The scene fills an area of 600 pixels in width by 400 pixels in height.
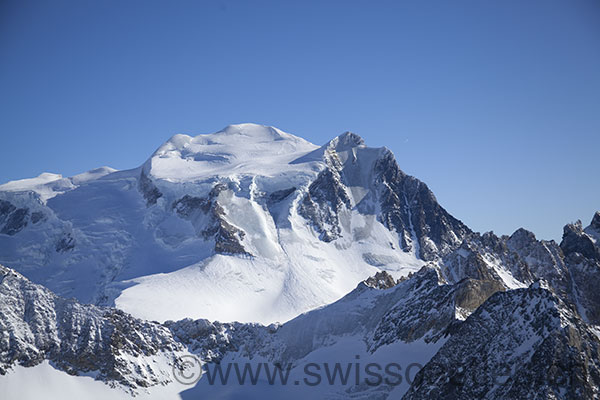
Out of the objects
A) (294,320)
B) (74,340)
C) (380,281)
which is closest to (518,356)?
(294,320)

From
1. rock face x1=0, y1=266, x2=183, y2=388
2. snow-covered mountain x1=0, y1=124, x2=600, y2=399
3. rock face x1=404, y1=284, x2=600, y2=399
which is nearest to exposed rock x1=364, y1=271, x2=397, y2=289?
snow-covered mountain x1=0, y1=124, x2=600, y2=399

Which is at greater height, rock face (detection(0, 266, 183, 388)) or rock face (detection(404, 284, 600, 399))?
rock face (detection(0, 266, 183, 388))

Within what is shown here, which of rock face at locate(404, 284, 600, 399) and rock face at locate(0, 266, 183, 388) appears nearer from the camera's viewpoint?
rock face at locate(404, 284, 600, 399)

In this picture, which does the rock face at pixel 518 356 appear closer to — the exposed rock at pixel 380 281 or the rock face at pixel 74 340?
the rock face at pixel 74 340

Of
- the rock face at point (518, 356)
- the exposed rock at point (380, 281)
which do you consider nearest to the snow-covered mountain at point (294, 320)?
the rock face at point (518, 356)

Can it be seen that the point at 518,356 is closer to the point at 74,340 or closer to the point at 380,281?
the point at 74,340

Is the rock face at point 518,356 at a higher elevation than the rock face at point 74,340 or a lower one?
lower

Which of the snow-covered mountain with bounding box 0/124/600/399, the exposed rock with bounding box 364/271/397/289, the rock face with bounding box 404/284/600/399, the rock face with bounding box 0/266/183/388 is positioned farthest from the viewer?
the exposed rock with bounding box 364/271/397/289

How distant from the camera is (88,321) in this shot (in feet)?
414

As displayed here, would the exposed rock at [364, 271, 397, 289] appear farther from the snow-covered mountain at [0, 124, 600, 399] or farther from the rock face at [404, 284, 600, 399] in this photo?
the rock face at [404, 284, 600, 399]

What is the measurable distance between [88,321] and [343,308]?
52.8 m

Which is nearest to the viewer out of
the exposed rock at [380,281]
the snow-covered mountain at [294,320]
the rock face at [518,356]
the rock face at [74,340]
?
the rock face at [518,356]

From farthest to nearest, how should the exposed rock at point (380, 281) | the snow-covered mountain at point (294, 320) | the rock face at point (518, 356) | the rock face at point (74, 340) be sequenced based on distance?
the exposed rock at point (380, 281) → the rock face at point (74, 340) → the snow-covered mountain at point (294, 320) → the rock face at point (518, 356)

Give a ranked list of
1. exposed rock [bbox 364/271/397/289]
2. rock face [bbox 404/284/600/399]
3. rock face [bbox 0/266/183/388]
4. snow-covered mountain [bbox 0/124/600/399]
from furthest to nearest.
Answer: exposed rock [bbox 364/271/397/289]
rock face [bbox 0/266/183/388]
snow-covered mountain [bbox 0/124/600/399]
rock face [bbox 404/284/600/399]
